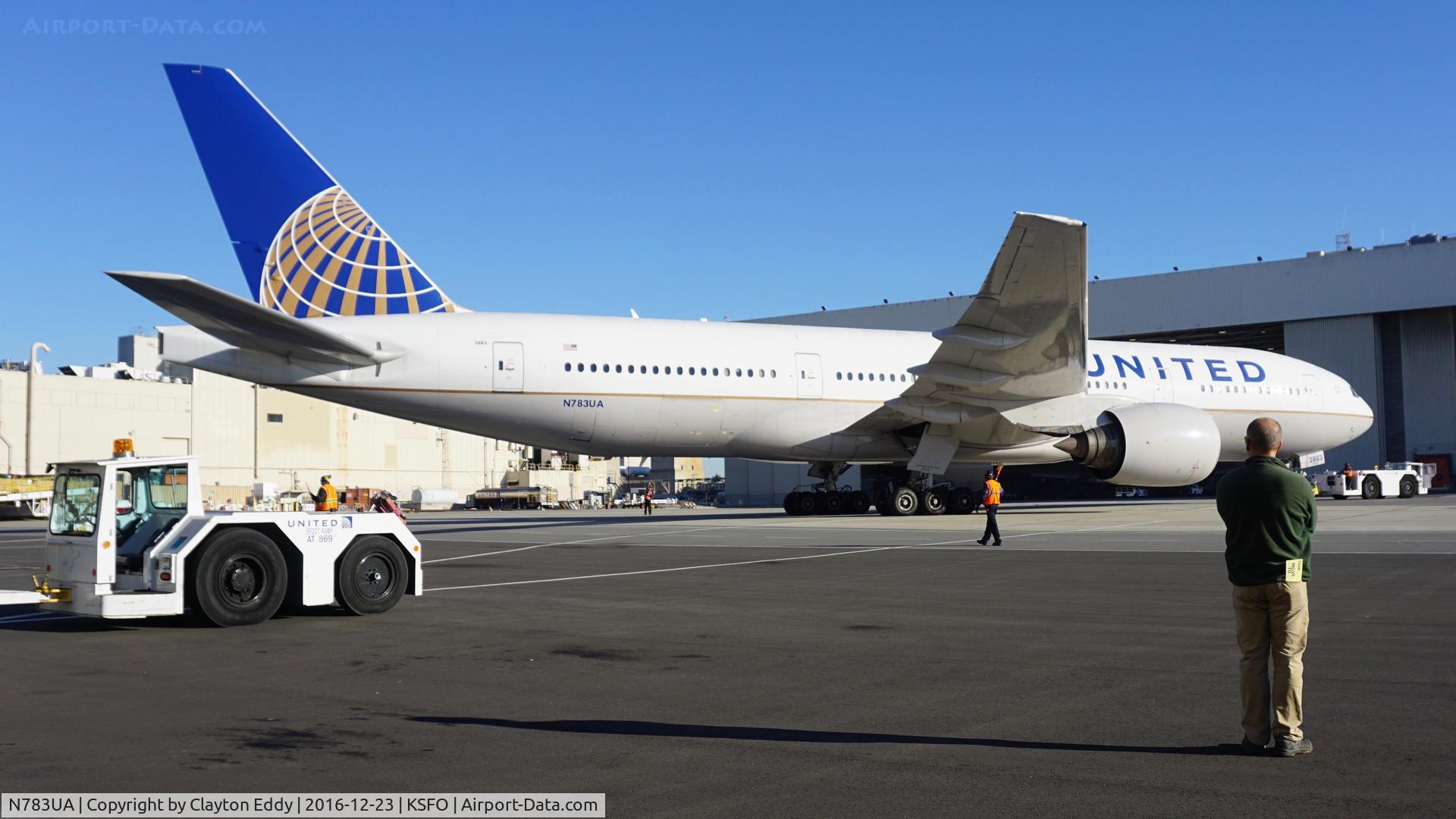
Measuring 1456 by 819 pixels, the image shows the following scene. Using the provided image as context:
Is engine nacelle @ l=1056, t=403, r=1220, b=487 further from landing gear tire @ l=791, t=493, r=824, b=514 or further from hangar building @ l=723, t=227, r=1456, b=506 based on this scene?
hangar building @ l=723, t=227, r=1456, b=506

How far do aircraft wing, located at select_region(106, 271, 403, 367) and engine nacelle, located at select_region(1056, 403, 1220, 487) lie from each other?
15.3m

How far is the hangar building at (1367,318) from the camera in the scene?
48.5 meters

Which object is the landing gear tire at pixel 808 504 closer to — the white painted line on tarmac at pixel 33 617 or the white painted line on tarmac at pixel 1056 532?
the white painted line on tarmac at pixel 1056 532

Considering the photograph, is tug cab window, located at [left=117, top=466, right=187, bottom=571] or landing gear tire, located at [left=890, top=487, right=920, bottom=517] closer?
tug cab window, located at [left=117, top=466, right=187, bottom=571]

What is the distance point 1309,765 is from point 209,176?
21862 millimetres

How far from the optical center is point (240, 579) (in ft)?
33.1

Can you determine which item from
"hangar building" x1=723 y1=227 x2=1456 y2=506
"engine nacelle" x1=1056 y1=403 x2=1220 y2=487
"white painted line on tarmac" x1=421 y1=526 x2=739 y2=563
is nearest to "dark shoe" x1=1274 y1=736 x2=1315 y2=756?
"white painted line on tarmac" x1=421 y1=526 x2=739 y2=563

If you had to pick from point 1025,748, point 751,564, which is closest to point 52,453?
point 751,564

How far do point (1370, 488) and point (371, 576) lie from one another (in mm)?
37686

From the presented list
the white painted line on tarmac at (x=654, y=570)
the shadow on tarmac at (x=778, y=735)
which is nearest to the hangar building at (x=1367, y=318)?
the white painted line on tarmac at (x=654, y=570)

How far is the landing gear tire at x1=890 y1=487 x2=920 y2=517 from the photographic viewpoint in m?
29.5

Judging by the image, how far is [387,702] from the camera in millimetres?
6652

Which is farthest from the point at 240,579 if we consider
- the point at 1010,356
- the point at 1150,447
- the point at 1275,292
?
the point at 1275,292

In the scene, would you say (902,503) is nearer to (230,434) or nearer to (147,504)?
(147,504)
